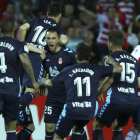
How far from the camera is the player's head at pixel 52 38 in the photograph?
7492 mm

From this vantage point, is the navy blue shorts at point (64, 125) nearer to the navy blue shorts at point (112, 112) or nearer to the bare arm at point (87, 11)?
the navy blue shorts at point (112, 112)

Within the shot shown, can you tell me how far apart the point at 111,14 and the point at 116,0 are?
147 cm

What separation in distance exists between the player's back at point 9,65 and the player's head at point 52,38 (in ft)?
2.70

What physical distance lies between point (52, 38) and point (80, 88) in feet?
4.40

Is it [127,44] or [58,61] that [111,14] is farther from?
[58,61]

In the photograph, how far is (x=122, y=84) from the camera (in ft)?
22.8

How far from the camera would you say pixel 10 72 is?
672cm

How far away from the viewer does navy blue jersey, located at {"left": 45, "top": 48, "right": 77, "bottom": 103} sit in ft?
25.0

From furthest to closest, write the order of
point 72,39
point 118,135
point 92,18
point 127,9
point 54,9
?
point 92,18 → point 127,9 → point 72,39 → point 54,9 → point 118,135

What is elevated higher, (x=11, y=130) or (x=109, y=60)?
(x=109, y=60)

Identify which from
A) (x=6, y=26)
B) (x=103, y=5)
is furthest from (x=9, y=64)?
(x=103, y=5)

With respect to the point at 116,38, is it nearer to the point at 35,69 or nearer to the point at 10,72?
the point at 35,69

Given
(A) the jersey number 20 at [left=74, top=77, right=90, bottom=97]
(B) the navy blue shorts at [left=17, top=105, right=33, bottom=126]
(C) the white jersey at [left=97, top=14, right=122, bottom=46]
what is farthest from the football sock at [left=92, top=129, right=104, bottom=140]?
(C) the white jersey at [left=97, top=14, right=122, bottom=46]

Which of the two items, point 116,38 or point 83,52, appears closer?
point 83,52
